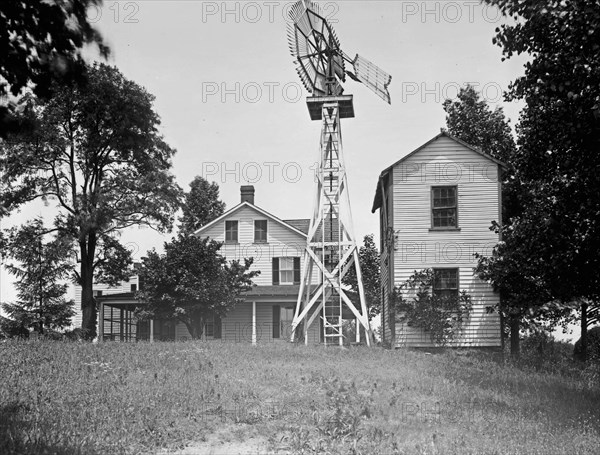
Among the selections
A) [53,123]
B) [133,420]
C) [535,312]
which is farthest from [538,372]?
[53,123]

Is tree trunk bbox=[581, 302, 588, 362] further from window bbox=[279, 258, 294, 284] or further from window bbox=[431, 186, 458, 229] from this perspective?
window bbox=[279, 258, 294, 284]

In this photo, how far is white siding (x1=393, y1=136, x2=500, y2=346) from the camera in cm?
2738

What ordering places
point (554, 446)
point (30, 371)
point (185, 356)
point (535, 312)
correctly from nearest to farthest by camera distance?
point (554, 446)
point (30, 371)
point (185, 356)
point (535, 312)

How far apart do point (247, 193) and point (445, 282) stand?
64.6 feet

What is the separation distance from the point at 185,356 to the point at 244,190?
2591cm

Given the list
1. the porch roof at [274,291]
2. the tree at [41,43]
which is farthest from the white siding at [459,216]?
the tree at [41,43]

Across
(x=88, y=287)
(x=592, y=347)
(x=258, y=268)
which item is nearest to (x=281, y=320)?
(x=258, y=268)

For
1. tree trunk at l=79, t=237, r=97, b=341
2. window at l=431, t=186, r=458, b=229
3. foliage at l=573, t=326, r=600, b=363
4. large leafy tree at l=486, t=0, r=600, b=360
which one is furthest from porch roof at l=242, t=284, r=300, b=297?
large leafy tree at l=486, t=0, r=600, b=360

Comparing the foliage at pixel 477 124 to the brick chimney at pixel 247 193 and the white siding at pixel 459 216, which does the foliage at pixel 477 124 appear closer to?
the white siding at pixel 459 216

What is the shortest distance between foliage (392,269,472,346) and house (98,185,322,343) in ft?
40.7

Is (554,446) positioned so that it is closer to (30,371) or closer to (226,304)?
(30,371)

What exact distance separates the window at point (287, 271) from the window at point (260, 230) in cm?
168

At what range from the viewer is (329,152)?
29.2 metres

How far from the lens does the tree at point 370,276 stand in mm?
60169
